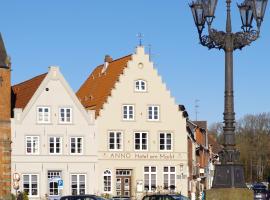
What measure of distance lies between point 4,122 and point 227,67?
4582cm

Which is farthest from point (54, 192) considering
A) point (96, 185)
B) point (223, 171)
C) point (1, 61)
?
point (223, 171)

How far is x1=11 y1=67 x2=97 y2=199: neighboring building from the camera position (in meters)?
65.6

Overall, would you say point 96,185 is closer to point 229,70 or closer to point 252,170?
point 229,70

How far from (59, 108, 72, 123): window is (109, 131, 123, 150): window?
Result: 4046 mm

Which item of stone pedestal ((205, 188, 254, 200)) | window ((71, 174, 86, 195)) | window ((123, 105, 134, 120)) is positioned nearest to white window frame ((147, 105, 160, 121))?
window ((123, 105, 134, 120))

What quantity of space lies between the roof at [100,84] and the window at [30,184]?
27.7 feet

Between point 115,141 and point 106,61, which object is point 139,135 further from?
point 106,61

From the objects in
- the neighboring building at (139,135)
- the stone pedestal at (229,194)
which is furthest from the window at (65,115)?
the stone pedestal at (229,194)

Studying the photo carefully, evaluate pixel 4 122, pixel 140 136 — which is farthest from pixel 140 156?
pixel 4 122

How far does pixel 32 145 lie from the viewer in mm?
66125

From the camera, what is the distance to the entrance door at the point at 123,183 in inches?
2694

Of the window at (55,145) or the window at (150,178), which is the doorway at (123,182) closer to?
the window at (150,178)

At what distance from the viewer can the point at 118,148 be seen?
68.6 metres

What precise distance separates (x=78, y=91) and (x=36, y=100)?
639 inches
